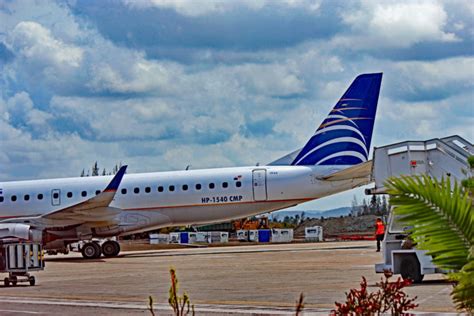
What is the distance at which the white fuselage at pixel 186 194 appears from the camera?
31766mm

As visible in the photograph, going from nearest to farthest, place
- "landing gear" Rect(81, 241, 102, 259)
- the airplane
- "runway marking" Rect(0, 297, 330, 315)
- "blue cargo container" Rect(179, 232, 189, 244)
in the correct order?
"runway marking" Rect(0, 297, 330, 315)
the airplane
"landing gear" Rect(81, 241, 102, 259)
"blue cargo container" Rect(179, 232, 189, 244)

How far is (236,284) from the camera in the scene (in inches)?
681

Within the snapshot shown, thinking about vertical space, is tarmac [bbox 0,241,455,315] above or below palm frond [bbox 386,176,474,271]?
below

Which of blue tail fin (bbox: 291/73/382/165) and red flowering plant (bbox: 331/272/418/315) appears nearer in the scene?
red flowering plant (bbox: 331/272/418/315)

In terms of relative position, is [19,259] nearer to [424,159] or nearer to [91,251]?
[424,159]

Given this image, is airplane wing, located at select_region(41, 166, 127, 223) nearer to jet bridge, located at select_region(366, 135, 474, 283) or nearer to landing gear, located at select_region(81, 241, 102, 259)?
landing gear, located at select_region(81, 241, 102, 259)

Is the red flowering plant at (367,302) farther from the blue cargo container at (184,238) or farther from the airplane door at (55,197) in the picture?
the blue cargo container at (184,238)

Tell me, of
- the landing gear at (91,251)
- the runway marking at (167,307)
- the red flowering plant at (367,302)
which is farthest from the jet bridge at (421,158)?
the landing gear at (91,251)

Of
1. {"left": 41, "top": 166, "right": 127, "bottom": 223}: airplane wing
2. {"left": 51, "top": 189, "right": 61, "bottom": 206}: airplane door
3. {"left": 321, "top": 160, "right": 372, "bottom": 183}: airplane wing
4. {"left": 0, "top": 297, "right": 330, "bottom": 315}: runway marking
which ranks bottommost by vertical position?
{"left": 0, "top": 297, "right": 330, "bottom": 315}: runway marking

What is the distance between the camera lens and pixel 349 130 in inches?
1310

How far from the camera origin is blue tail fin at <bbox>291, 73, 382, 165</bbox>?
33.0 m

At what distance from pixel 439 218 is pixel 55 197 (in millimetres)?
30701

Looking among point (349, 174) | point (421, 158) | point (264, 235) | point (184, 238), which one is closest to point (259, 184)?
point (349, 174)

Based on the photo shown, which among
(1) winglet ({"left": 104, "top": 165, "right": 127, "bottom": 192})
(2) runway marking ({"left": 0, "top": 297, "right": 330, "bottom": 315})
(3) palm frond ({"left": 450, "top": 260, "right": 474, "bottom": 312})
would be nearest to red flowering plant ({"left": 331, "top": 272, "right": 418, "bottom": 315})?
(3) palm frond ({"left": 450, "top": 260, "right": 474, "bottom": 312})
